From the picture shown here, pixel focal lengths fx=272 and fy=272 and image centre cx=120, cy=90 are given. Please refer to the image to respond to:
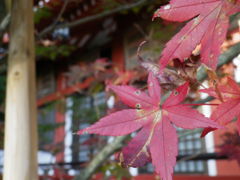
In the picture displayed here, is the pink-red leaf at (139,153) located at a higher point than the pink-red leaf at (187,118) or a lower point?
lower

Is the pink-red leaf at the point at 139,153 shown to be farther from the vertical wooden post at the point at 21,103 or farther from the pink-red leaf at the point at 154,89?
the vertical wooden post at the point at 21,103

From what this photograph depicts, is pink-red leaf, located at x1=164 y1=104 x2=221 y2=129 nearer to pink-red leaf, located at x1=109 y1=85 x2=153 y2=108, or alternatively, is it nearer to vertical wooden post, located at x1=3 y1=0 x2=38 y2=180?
pink-red leaf, located at x1=109 y1=85 x2=153 y2=108

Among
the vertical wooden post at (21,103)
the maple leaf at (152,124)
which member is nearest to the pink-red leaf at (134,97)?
the maple leaf at (152,124)

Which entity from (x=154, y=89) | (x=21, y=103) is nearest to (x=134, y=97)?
(x=154, y=89)

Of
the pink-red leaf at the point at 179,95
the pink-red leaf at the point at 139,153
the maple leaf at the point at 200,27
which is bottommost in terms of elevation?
the pink-red leaf at the point at 139,153

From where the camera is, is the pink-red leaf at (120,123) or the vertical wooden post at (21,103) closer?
the pink-red leaf at (120,123)
